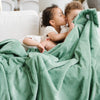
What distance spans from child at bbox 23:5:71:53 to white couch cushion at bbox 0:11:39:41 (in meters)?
0.13

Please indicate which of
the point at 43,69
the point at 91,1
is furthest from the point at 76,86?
the point at 91,1

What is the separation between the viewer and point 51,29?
48.8 inches

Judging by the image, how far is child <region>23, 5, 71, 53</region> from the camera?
113cm

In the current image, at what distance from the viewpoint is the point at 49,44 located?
114 cm

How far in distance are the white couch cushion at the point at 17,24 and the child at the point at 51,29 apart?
5.2 inches

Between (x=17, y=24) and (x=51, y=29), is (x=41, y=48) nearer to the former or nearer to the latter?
(x=51, y=29)

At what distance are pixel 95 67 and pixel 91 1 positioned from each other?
1058 millimetres

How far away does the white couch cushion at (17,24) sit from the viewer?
1.45 m

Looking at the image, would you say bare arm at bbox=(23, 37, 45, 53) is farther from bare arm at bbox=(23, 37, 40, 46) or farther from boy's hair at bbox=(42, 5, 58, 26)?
boy's hair at bbox=(42, 5, 58, 26)

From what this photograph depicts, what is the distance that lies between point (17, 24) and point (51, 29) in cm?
41

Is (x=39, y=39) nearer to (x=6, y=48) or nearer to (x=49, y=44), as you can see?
(x=49, y=44)

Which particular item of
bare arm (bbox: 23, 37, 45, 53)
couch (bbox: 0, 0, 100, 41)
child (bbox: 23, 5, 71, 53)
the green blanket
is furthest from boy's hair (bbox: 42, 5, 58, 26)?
the green blanket

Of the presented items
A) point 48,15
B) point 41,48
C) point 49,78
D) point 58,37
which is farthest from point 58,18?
point 49,78

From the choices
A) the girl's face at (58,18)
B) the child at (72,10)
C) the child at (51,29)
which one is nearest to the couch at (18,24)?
the child at (51,29)
